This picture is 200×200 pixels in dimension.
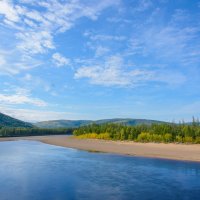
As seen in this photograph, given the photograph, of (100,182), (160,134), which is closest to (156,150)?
(160,134)

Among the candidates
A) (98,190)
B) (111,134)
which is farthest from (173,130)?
(98,190)

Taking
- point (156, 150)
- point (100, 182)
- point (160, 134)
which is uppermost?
point (160, 134)

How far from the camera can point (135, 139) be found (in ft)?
386

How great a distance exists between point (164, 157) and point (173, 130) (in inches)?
1847

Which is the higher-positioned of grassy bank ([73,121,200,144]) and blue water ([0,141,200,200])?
grassy bank ([73,121,200,144])

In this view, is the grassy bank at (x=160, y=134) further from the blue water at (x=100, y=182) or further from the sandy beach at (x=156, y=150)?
the blue water at (x=100, y=182)

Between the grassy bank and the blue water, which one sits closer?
the blue water

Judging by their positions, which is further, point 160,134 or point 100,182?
point 160,134

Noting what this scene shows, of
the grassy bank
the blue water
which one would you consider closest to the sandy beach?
the grassy bank

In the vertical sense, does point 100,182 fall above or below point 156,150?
below

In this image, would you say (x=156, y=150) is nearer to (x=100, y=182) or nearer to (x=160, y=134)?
(x=160, y=134)

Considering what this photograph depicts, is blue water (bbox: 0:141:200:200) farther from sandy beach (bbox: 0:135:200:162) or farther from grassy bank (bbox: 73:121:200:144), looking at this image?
grassy bank (bbox: 73:121:200:144)

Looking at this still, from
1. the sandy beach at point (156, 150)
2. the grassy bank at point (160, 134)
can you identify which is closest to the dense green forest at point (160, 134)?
the grassy bank at point (160, 134)

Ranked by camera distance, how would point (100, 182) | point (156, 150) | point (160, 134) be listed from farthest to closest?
point (160, 134)
point (156, 150)
point (100, 182)
